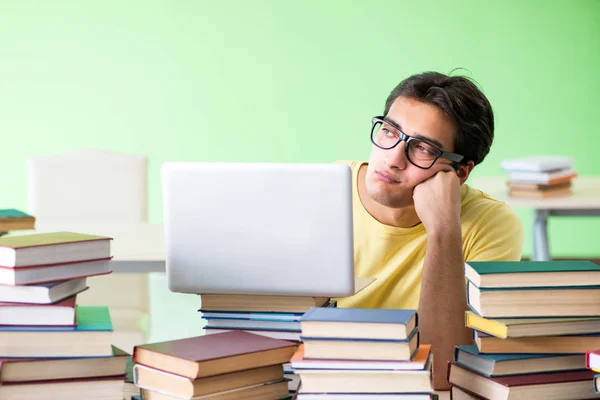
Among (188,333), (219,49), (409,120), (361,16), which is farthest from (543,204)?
(219,49)

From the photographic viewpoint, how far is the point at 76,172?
136 inches

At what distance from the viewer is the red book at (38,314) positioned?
1.34m

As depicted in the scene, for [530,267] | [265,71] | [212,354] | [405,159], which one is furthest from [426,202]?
[265,71]

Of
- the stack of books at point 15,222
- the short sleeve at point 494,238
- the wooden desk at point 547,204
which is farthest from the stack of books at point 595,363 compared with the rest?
the wooden desk at point 547,204

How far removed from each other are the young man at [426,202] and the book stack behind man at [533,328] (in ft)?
1.06

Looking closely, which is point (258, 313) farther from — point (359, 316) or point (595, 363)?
point (595, 363)

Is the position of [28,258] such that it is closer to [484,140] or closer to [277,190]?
[277,190]

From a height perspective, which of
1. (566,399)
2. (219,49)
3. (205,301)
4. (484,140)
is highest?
(219,49)

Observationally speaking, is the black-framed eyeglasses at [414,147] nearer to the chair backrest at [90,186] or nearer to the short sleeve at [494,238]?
the short sleeve at [494,238]

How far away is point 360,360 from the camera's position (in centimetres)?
124

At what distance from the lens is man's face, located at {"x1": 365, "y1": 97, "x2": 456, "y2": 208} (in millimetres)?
1882

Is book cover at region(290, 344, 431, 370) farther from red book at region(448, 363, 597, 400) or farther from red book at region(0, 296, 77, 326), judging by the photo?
red book at region(0, 296, 77, 326)

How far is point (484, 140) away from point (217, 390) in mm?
1022

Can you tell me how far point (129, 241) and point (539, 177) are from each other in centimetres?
183
